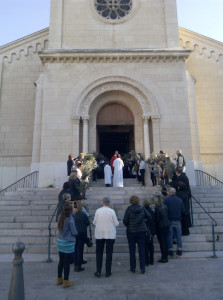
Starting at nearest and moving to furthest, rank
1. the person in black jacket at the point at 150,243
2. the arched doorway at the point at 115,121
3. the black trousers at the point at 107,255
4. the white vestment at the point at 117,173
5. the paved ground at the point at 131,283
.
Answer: the paved ground at the point at 131,283 → the black trousers at the point at 107,255 → the person in black jacket at the point at 150,243 → the white vestment at the point at 117,173 → the arched doorway at the point at 115,121

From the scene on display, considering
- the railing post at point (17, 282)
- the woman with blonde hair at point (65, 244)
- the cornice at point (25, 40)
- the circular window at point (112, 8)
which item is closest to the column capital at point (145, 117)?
the circular window at point (112, 8)

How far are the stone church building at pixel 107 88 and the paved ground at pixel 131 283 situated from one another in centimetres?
864

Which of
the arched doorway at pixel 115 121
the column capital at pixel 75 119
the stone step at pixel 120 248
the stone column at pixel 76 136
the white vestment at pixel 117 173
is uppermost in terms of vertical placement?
the arched doorway at pixel 115 121

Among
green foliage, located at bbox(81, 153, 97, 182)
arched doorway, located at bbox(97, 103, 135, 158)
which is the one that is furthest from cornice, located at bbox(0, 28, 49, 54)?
green foliage, located at bbox(81, 153, 97, 182)

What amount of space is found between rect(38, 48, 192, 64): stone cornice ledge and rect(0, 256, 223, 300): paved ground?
12.8m

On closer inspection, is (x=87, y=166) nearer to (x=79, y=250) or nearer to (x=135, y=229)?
(x=79, y=250)

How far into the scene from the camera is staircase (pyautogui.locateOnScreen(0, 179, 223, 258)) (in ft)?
24.6

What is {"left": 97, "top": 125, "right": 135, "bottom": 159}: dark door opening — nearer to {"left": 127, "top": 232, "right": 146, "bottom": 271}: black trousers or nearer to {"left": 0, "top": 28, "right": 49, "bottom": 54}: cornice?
{"left": 0, "top": 28, "right": 49, "bottom": 54}: cornice

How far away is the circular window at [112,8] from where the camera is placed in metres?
17.5

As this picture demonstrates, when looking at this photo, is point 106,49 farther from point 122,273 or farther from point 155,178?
point 122,273

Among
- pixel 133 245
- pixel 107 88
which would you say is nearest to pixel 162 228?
pixel 133 245

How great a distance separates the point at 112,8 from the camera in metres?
17.5

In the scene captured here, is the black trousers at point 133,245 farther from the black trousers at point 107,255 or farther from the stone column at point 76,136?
the stone column at point 76,136

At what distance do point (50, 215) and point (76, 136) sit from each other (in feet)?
21.1
